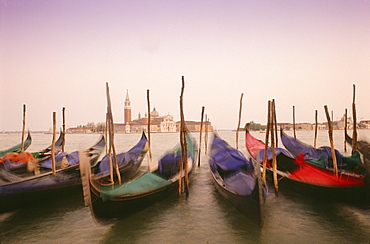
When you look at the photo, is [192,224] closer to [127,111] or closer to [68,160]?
[68,160]

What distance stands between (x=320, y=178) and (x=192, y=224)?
2.10m

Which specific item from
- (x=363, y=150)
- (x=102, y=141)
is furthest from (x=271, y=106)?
(x=102, y=141)

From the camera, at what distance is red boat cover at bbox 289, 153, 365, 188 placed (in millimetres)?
3718

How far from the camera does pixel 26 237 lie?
3092 millimetres

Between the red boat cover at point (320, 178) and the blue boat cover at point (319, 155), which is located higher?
the blue boat cover at point (319, 155)

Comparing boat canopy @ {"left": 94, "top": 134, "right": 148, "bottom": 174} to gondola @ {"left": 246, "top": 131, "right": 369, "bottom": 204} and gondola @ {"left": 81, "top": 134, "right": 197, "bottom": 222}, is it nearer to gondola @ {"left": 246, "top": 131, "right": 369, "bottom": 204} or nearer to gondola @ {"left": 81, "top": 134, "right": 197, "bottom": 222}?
gondola @ {"left": 81, "top": 134, "right": 197, "bottom": 222}

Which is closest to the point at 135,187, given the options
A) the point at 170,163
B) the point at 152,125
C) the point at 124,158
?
the point at 170,163

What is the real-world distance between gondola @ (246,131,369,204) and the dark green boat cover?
1569mm

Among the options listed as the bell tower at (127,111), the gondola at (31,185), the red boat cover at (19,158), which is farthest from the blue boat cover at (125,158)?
the bell tower at (127,111)

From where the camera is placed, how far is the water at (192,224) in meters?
3.04

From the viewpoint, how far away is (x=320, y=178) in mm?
4004

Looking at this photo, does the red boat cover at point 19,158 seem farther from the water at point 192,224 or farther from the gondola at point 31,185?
the water at point 192,224

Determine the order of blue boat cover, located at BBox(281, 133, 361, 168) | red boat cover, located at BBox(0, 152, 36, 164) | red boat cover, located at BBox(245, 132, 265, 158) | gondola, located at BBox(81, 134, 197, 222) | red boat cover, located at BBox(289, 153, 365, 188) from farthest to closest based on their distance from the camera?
red boat cover, located at BBox(245, 132, 265, 158), red boat cover, located at BBox(0, 152, 36, 164), blue boat cover, located at BBox(281, 133, 361, 168), red boat cover, located at BBox(289, 153, 365, 188), gondola, located at BBox(81, 134, 197, 222)

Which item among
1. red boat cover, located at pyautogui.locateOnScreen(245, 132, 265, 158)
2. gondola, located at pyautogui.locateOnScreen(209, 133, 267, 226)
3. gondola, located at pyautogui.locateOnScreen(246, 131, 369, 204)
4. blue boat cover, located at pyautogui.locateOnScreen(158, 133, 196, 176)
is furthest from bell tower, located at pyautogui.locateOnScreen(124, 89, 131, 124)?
gondola, located at pyautogui.locateOnScreen(246, 131, 369, 204)
